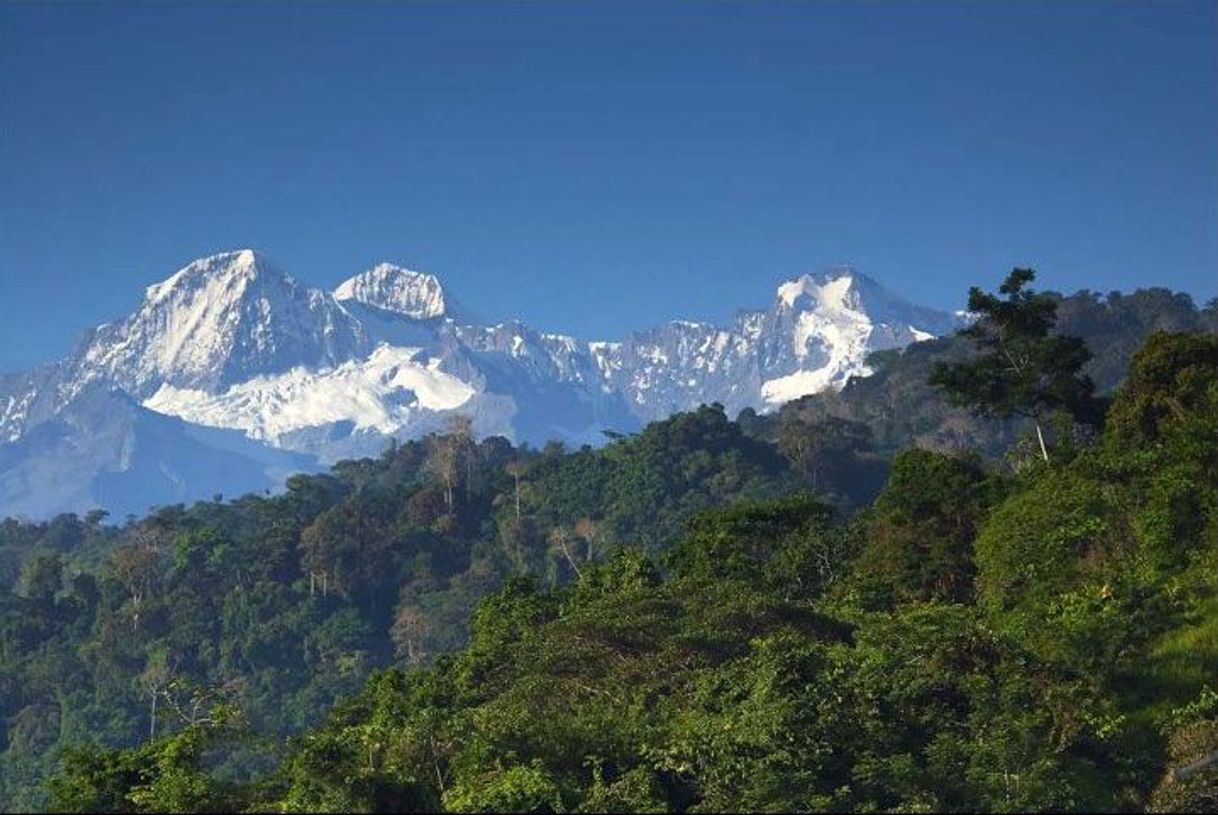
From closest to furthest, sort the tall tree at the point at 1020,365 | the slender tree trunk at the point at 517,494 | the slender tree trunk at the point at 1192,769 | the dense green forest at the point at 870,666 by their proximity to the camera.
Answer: the dense green forest at the point at 870,666 → the slender tree trunk at the point at 1192,769 → the tall tree at the point at 1020,365 → the slender tree trunk at the point at 517,494

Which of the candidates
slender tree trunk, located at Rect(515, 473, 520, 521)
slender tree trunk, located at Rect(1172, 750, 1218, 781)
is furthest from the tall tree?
slender tree trunk, located at Rect(515, 473, 520, 521)

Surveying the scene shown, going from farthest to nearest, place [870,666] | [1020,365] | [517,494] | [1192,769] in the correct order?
1. [517,494]
2. [1020,365]
3. [870,666]
4. [1192,769]

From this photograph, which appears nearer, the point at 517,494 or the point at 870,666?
the point at 870,666

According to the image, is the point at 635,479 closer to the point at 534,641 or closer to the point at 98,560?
the point at 98,560

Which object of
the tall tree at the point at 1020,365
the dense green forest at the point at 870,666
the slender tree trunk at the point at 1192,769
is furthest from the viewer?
the tall tree at the point at 1020,365

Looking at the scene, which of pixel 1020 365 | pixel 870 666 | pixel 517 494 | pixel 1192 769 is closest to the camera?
pixel 1192 769

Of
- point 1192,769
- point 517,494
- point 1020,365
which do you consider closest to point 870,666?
point 1192,769

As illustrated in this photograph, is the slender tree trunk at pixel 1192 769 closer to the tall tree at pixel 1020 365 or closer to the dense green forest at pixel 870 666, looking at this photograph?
the dense green forest at pixel 870 666

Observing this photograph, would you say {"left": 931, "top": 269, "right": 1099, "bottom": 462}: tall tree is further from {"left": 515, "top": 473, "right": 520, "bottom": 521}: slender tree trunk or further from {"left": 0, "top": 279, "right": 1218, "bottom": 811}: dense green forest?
{"left": 515, "top": 473, "right": 520, "bottom": 521}: slender tree trunk

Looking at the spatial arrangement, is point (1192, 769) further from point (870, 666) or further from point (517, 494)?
point (517, 494)

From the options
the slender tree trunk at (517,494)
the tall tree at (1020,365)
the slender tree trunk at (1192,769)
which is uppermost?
the slender tree trunk at (517,494)

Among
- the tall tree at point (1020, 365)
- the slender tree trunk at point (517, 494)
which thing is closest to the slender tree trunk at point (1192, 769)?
the tall tree at point (1020, 365)

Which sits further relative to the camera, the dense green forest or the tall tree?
the tall tree

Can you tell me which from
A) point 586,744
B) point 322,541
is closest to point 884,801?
point 586,744
